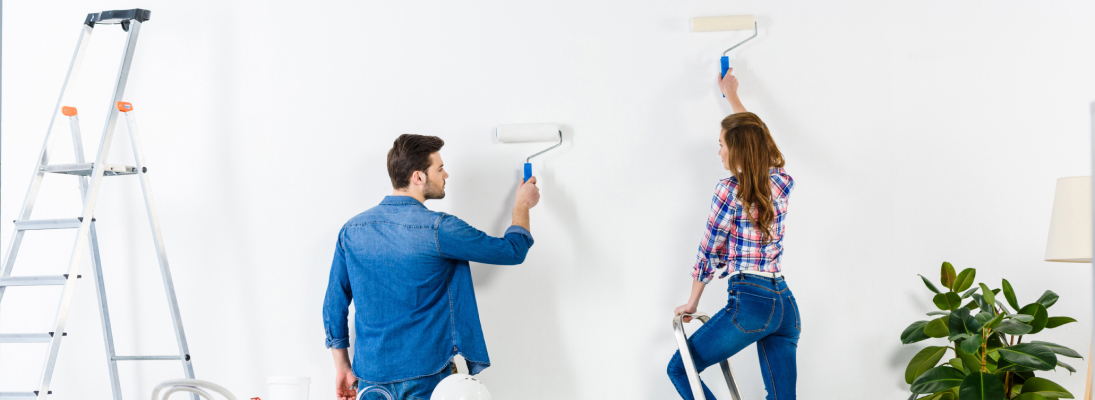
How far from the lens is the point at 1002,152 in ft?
7.42

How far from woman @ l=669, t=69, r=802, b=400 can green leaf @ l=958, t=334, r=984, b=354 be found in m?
0.45

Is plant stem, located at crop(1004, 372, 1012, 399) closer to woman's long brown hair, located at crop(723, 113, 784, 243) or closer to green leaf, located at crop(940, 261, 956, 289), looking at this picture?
green leaf, located at crop(940, 261, 956, 289)

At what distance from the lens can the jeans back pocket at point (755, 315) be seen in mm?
1847

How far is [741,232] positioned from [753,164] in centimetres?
21

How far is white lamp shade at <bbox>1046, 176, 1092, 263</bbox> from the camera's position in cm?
182

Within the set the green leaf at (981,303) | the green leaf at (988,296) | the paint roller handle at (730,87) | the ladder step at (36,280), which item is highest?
the paint roller handle at (730,87)

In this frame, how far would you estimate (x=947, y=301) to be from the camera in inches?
80.6

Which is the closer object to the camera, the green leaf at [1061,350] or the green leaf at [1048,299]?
the green leaf at [1061,350]

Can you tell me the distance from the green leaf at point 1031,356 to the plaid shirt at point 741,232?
721 millimetres

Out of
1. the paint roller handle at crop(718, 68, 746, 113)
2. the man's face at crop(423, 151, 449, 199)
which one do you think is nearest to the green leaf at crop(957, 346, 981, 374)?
the paint roller handle at crop(718, 68, 746, 113)

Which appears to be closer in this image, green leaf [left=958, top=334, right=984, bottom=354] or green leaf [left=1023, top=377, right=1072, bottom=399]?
green leaf [left=958, top=334, right=984, bottom=354]

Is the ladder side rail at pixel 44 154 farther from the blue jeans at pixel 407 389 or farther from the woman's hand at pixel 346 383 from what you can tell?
the blue jeans at pixel 407 389

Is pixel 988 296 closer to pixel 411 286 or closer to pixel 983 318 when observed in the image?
pixel 983 318

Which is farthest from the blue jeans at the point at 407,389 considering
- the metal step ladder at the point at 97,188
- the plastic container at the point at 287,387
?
the metal step ladder at the point at 97,188
